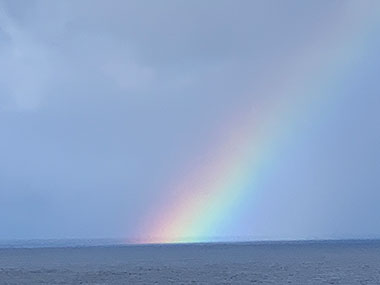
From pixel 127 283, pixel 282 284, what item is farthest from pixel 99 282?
pixel 282 284

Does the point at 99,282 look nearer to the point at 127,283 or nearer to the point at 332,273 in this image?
the point at 127,283

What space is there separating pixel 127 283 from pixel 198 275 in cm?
908

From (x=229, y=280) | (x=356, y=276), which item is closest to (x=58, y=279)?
(x=229, y=280)

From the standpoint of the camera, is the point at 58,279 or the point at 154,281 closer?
the point at 154,281

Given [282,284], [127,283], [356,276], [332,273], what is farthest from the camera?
[332,273]

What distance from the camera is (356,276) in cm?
5684

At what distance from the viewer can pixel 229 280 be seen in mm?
53188

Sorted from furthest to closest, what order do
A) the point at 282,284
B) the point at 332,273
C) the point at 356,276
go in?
the point at 332,273
the point at 356,276
the point at 282,284

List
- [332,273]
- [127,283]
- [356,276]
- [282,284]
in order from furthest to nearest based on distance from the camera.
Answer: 1. [332,273]
2. [356,276]
3. [127,283]
4. [282,284]

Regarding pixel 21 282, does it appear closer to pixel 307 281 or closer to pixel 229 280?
pixel 229 280

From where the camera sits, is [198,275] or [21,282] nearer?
[21,282]

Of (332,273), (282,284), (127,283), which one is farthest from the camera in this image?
(332,273)

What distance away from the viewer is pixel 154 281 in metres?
54.9

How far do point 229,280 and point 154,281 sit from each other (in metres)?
5.66
